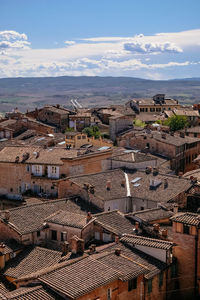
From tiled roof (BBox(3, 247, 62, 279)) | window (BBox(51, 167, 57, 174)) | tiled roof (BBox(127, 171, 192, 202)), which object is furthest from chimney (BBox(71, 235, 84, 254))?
window (BBox(51, 167, 57, 174))

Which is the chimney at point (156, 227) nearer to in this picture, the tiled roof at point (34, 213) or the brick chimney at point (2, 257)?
the tiled roof at point (34, 213)

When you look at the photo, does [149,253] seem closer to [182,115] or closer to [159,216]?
[159,216]

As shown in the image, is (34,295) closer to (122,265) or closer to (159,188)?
(122,265)

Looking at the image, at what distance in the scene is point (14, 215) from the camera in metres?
45.0

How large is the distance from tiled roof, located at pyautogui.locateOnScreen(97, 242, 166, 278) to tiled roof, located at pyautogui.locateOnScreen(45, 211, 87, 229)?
15.4 feet

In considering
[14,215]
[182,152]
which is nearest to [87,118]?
[182,152]

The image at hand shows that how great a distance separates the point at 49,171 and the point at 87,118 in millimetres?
45150

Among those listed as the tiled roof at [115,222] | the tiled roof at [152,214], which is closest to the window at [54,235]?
the tiled roof at [115,222]

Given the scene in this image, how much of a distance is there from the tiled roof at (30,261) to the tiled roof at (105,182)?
996 centimetres

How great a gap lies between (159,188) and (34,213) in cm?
1344

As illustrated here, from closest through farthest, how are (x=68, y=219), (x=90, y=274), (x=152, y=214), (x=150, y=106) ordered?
(x=90, y=274)
(x=68, y=219)
(x=152, y=214)
(x=150, y=106)

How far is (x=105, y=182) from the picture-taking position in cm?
5266

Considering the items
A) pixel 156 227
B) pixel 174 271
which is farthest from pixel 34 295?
pixel 156 227

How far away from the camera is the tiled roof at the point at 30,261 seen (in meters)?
38.4
